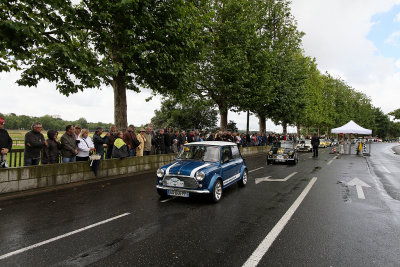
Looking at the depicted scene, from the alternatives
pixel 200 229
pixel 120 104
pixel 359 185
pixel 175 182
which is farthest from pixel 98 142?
pixel 359 185

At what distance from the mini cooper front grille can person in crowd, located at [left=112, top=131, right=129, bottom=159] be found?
14.6 feet

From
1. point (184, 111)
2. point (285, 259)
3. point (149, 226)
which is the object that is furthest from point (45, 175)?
point (184, 111)

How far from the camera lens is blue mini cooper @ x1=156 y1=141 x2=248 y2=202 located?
253 inches

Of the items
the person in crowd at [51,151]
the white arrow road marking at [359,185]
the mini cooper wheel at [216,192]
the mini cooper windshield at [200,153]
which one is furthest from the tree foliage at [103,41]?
the white arrow road marking at [359,185]

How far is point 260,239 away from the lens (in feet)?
14.1

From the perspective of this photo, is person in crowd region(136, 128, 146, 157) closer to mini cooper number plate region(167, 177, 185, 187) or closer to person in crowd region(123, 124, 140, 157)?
person in crowd region(123, 124, 140, 157)

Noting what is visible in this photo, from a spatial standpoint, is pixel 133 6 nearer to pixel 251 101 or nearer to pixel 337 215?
pixel 337 215

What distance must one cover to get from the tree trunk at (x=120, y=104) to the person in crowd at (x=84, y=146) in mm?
3441

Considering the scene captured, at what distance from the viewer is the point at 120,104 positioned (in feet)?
42.3

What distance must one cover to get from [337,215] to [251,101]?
60.4 ft

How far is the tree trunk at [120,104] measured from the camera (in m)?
12.7

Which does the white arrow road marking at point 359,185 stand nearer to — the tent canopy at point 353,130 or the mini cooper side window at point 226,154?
the mini cooper side window at point 226,154

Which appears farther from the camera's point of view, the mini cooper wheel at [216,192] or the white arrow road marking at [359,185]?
the white arrow road marking at [359,185]

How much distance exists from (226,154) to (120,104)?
24.4ft
